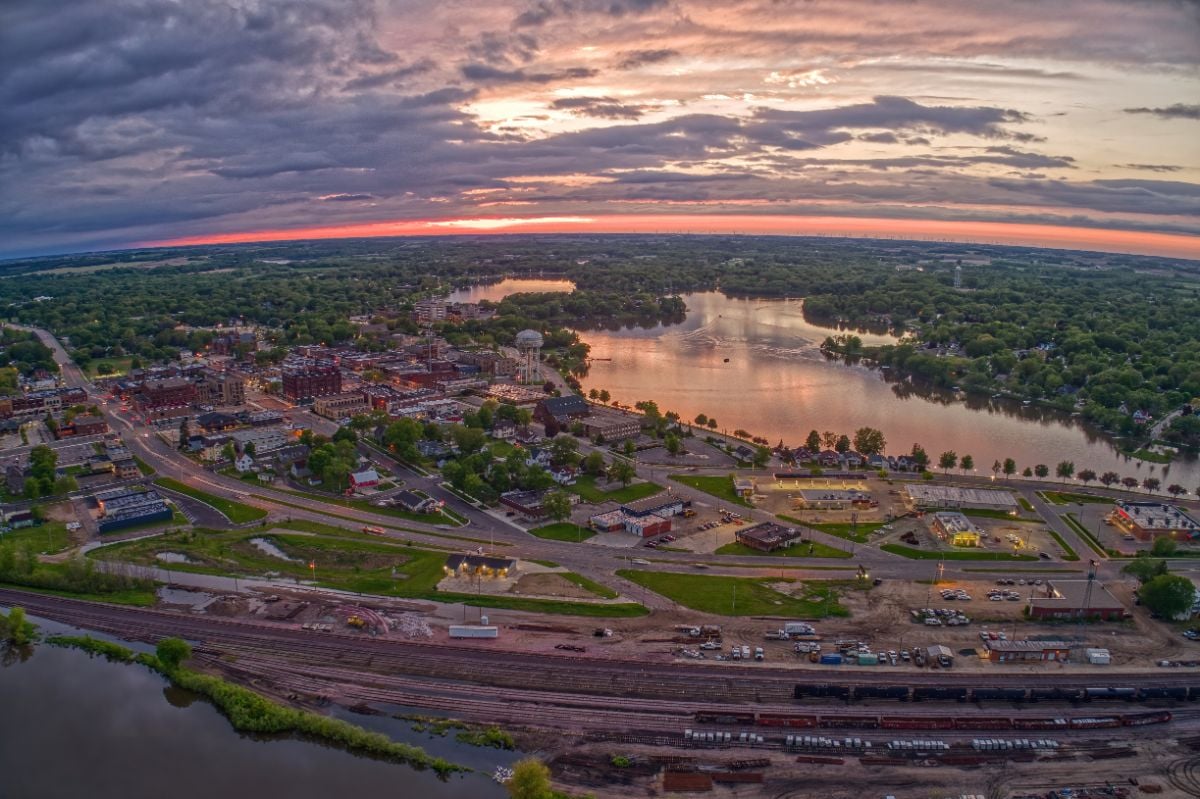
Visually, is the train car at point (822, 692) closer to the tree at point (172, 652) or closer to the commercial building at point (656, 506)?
the commercial building at point (656, 506)

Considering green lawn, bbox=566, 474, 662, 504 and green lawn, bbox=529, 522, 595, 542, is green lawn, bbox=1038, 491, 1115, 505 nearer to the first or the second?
green lawn, bbox=566, 474, 662, 504

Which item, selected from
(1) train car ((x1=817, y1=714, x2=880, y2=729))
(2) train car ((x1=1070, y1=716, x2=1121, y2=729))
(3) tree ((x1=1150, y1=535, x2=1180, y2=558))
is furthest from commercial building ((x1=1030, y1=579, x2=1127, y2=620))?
(1) train car ((x1=817, y1=714, x2=880, y2=729))

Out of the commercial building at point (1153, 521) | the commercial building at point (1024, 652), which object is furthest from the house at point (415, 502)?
the commercial building at point (1153, 521)

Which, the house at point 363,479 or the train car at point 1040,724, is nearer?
the train car at point 1040,724

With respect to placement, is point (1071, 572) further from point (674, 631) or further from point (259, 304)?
point (259, 304)

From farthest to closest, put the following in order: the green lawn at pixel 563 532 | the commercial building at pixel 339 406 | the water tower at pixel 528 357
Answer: the water tower at pixel 528 357, the commercial building at pixel 339 406, the green lawn at pixel 563 532

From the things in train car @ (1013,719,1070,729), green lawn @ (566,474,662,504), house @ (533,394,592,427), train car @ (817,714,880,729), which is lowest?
train car @ (1013,719,1070,729)
